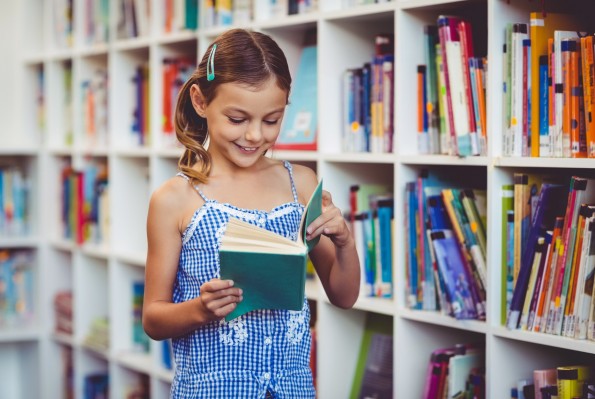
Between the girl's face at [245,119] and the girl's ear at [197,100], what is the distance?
0.03m

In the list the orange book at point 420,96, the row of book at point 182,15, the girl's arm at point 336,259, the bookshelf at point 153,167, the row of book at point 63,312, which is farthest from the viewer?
the row of book at point 63,312

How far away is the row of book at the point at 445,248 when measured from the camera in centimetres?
215

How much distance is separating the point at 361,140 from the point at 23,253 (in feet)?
6.80

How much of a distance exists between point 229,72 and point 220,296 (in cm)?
42

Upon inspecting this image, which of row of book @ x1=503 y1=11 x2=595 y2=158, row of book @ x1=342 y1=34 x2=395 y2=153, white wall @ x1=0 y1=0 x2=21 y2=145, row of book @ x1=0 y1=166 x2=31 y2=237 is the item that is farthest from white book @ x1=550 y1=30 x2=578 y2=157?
white wall @ x1=0 y1=0 x2=21 y2=145

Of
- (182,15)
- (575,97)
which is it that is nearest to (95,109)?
(182,15)

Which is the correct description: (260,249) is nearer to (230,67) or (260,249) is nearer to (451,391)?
(230,67)

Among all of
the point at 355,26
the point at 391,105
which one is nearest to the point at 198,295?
the point at 391,105

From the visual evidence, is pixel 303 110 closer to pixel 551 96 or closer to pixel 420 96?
pixel 420 96

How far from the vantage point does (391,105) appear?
7.86 feet

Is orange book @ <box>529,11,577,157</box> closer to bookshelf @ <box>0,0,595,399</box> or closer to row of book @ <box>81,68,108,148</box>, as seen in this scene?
bookshelf @ <box>0,0,595,399</box>

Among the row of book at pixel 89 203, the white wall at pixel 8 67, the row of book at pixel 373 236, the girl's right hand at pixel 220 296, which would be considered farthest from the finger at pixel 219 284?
the white wall at pixel 8 67

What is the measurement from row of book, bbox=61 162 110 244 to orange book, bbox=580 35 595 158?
2165 millimetres

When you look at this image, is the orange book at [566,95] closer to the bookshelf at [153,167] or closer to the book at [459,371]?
the bookshelf at [153,167]
